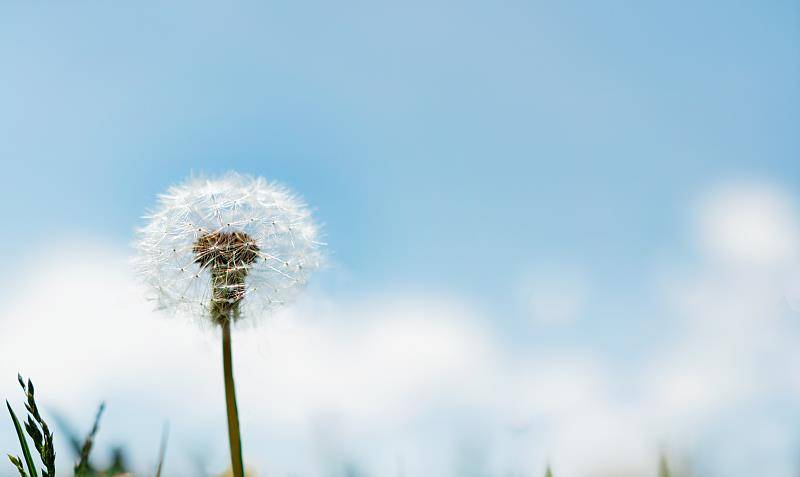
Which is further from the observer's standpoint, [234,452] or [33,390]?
[234,452]

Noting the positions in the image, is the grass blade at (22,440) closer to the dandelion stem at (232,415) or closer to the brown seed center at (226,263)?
Answer: the dandelion stem at (232,415)

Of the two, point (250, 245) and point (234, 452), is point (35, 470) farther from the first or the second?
point (250, 245)

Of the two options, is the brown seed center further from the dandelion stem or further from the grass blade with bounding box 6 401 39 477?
the grass blade with bounding box 6 401 39 477

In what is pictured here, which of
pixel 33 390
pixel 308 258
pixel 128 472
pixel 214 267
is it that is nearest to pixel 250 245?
pixel 214 267

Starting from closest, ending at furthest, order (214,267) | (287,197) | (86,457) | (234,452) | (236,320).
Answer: (234,452) < (86,457) < (236,320) < (214,267) < (287,197)

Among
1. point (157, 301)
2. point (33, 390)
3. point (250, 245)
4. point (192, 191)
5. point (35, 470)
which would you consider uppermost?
point (192, 191)

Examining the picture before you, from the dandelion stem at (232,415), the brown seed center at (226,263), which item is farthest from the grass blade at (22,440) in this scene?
the brown seed center at (226,263)

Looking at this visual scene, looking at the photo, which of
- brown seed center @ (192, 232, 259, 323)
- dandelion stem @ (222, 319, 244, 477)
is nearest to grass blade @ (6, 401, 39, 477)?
dandelion stem @ (222, 319, 244, 477)

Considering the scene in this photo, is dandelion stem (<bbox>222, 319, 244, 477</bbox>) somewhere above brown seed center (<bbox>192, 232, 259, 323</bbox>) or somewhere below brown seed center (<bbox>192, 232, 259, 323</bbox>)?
below
